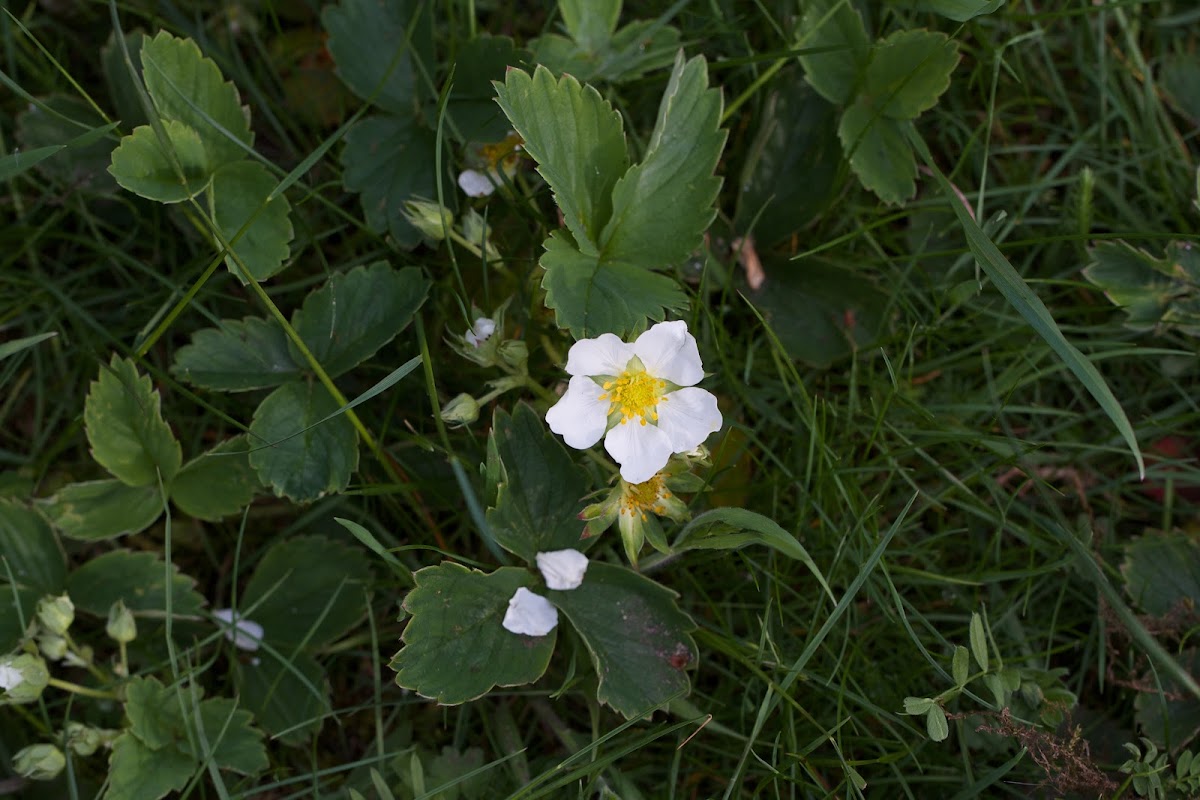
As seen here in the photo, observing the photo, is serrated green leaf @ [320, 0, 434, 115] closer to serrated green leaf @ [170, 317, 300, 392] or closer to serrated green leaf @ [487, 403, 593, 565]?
serrated green leaf @ [170, 317, 300, 392]

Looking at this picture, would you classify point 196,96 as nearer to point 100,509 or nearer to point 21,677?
point 100,509

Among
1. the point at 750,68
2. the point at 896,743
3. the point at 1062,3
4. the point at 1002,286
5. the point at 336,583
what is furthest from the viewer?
the point at 1062,3

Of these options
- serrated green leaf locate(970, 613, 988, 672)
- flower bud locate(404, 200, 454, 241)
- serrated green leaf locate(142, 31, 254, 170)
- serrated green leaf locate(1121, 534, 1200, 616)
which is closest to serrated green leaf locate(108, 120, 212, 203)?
serrated green leaf locate(142, 31, 254, 170)

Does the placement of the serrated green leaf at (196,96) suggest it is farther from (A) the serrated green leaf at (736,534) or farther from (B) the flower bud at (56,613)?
(A) the serrated green leaf at (736,534)

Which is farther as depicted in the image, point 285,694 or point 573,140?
point 285,694

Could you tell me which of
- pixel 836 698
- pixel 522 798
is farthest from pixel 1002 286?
pixel 522 798

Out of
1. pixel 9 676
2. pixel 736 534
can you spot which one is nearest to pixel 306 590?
pixel 9 676

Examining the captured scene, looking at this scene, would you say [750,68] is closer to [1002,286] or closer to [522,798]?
Result: [1002,286]

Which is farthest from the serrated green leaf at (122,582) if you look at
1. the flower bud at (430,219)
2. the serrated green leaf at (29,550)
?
the flower bud at (430,219)
